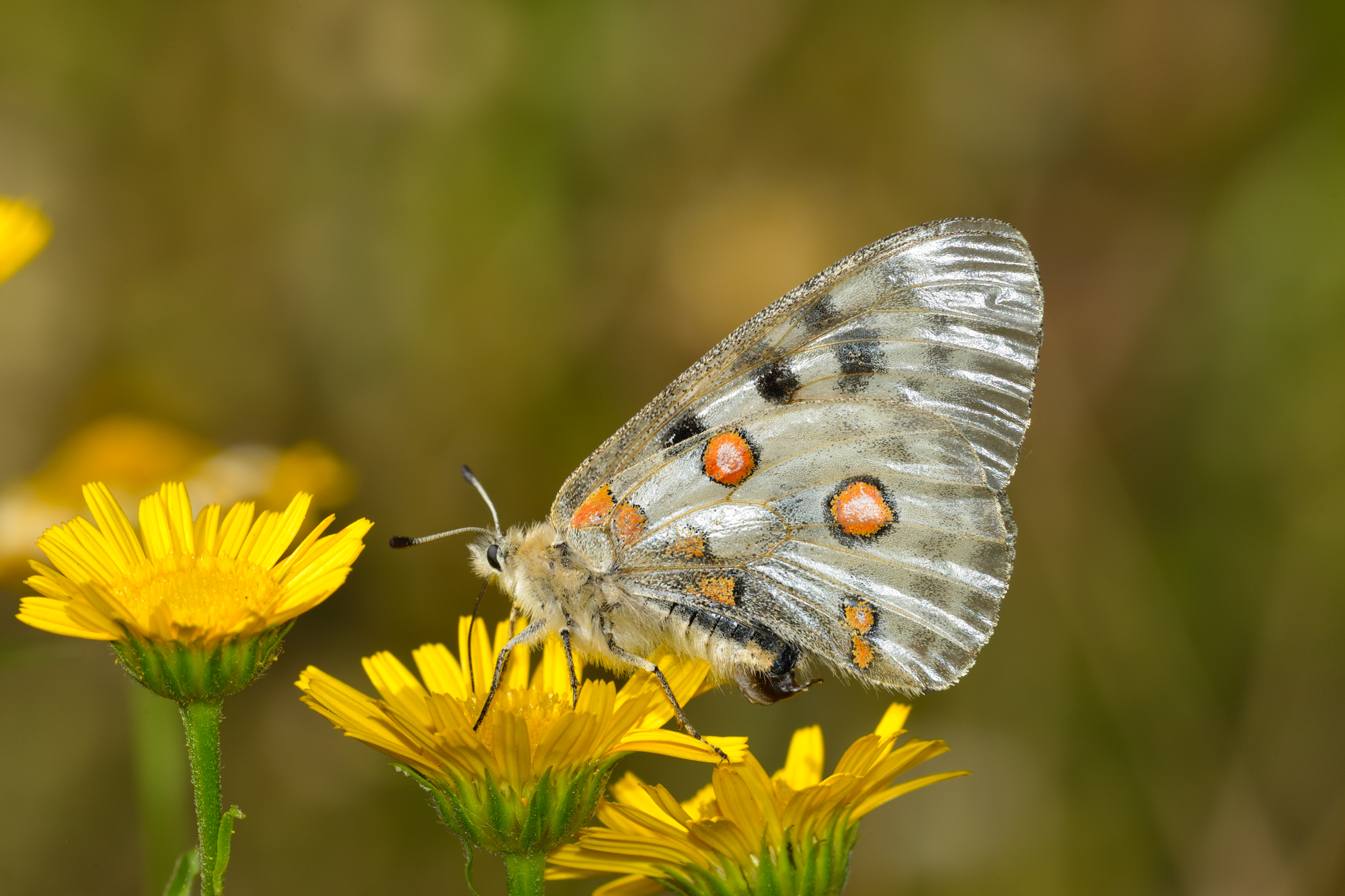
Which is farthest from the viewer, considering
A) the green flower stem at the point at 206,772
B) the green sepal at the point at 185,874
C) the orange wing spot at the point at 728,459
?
the orange wing spot at the point at 728,459

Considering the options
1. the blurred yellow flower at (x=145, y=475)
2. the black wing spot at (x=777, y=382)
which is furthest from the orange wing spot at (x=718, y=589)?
the blurred yellow flower at (x=145, y=475)

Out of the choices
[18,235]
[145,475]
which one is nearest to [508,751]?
[18,235]

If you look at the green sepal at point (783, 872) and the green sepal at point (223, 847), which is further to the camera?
the green sepal at point (783, 872)

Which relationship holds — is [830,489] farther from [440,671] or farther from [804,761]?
[440,671]

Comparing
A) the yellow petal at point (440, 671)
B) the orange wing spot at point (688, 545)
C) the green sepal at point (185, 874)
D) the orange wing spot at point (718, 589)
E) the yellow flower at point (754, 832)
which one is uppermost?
the orange wing spot at point (688, 545)

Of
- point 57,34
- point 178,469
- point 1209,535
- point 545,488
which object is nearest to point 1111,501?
point 1209,535

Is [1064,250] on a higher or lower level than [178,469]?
higher

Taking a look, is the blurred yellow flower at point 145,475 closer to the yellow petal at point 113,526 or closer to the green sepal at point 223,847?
the yellow petal at point 113,526

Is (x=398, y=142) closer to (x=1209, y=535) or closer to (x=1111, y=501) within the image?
(x=1111, y=501)
